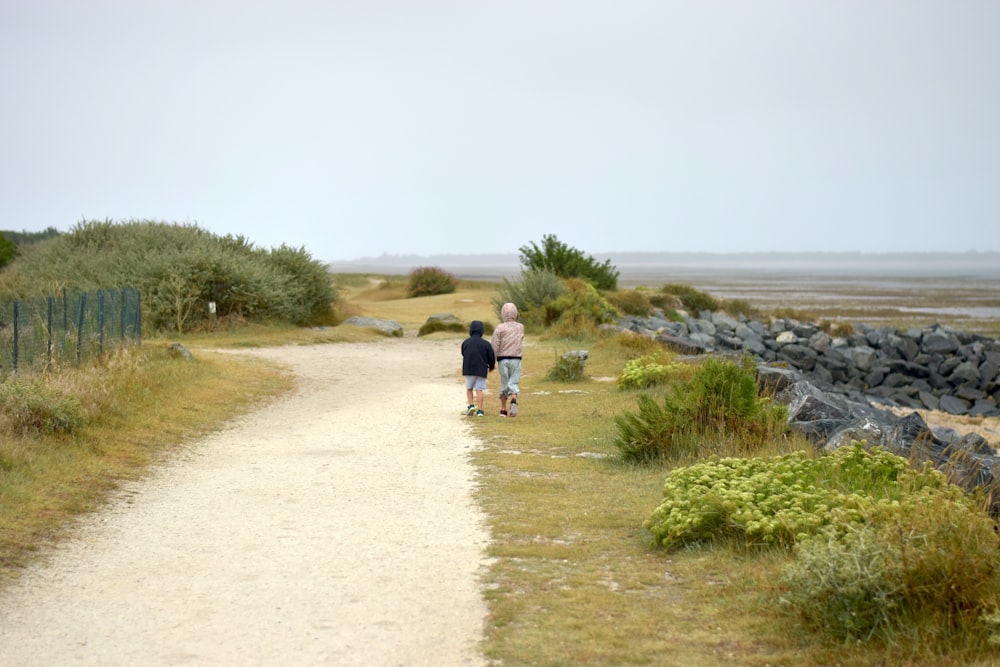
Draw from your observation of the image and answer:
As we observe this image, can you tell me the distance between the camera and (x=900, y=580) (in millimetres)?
5504

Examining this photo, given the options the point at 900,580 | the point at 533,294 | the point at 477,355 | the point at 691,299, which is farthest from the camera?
the point at 691,299

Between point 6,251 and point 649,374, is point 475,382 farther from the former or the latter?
point 6,251

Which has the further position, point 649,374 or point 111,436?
point 649,374

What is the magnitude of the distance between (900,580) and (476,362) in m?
10.0

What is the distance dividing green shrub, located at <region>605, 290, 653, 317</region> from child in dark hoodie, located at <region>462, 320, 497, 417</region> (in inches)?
919

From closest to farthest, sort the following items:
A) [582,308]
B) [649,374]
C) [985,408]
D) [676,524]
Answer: [676,524]
[649,374]
[985,408]
[582,308]

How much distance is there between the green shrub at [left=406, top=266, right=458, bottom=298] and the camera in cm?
5575

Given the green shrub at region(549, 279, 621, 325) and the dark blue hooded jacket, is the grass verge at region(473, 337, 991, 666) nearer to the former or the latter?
the dark blue hooded jacket

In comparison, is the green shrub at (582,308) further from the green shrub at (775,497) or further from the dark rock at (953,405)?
the green shrub at (775,497)

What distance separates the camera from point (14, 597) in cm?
659

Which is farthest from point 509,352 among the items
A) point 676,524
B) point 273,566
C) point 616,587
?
point 616,587

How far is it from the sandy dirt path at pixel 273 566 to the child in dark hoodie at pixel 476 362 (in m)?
1.92

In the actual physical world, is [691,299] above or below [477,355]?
above

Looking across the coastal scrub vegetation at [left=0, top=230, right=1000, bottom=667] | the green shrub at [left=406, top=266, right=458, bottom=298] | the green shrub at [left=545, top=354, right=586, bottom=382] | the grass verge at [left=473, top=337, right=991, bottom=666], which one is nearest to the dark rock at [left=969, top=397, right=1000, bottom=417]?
the green shrub at [left=545, top=354, right=586, bottom=382]
